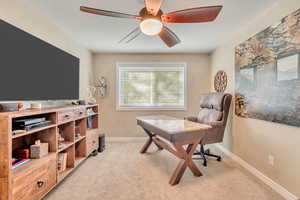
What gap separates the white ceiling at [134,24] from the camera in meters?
1.92

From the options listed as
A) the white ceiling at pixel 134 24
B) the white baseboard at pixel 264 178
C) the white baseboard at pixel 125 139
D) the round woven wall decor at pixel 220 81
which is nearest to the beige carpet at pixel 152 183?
the white baseboard at pixel 264 178

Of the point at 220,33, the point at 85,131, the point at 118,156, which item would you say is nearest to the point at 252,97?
the point at 220,33

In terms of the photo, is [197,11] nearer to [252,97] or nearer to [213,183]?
[252,97]

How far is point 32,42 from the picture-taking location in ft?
5.87

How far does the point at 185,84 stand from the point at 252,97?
186 centimetres

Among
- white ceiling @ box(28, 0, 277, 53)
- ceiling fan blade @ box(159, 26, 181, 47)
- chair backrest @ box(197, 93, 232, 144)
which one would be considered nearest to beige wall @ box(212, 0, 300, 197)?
white ceiling @ box(28, 0, 277, 53)

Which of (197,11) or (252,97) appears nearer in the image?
(197,11)

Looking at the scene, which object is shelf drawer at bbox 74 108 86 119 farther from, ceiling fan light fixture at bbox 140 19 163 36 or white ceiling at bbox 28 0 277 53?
ceiling fan light fixture at bbox 140 19 163 36

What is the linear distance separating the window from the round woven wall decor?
784mm

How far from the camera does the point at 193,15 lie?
1.56m

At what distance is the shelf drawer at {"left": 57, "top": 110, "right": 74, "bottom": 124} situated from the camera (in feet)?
6.49

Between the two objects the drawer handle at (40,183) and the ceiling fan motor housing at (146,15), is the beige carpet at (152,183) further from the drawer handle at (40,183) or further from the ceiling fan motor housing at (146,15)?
the ceiling fan motor housing at (146,15)

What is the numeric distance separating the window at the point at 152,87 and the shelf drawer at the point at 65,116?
1824 millimetres

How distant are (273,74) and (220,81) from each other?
1543 millimetres
